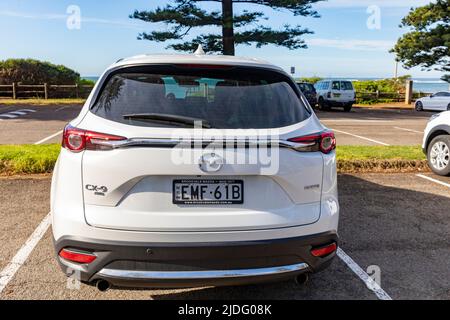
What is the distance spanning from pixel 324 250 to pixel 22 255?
→ 2.66m

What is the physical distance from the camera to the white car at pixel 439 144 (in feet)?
23.4

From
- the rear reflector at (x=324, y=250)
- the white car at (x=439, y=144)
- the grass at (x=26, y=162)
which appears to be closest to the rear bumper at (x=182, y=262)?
the rear reflector at (x=324, y=250)

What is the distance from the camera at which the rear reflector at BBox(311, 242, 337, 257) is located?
9.17ft

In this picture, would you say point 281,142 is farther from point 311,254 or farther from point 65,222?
point 65,222

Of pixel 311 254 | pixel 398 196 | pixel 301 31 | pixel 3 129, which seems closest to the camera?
pixel 311 254

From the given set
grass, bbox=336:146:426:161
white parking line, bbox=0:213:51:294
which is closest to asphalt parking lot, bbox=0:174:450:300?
white parking line, bbox=0:213:51:294

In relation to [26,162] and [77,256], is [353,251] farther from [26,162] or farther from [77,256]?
[26,162]

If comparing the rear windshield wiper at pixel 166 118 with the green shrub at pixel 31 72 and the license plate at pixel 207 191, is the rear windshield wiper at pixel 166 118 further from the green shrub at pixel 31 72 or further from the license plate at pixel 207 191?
the green shrub at pixel 31 72

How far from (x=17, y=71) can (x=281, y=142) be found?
104ft

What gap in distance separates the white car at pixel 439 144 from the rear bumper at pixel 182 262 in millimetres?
5445

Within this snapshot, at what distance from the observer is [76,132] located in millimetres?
2684

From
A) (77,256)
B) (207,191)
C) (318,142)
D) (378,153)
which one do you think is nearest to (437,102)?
(378,153)

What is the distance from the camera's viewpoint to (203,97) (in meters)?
2.84
